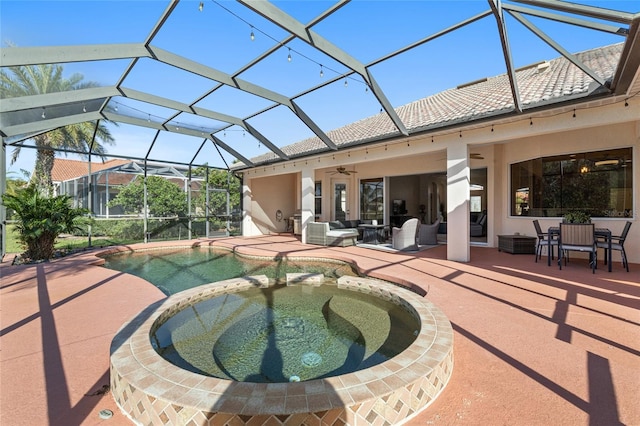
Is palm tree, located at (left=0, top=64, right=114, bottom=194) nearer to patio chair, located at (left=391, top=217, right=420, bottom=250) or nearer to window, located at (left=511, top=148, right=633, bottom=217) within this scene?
patio chair, located at (left=391, top=217, right=420, bottom=250)

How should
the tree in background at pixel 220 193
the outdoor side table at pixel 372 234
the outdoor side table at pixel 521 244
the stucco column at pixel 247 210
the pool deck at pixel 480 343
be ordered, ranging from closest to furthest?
1. the pool deck at pixel 480 343
2. the outdoor side table at pixel 521 244
3. the outdoor side table at pixel 372 234
4. the tree in background at pixel 220 193
5. the stucco column at pixel 247 210

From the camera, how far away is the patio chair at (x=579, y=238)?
6285mm

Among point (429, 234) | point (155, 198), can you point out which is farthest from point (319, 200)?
point (155, 198)

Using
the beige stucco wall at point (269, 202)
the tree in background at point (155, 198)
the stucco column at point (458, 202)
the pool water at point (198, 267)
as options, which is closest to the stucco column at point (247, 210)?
the beige stucco wall at point (269, 202)

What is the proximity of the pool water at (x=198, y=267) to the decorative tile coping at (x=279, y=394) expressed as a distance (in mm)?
3910

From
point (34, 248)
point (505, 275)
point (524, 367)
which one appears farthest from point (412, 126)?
point (34, 248)

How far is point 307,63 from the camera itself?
22.4 feet

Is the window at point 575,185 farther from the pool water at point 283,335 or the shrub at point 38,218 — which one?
the shrub at point 38,218

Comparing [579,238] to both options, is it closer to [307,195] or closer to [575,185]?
[575,185]

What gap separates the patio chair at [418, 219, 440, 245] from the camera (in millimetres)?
10577

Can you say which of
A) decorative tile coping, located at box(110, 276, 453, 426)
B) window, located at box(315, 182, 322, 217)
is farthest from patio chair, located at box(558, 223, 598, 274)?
window, located at box(315, 182, 322, 217)

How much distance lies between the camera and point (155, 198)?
13.4m

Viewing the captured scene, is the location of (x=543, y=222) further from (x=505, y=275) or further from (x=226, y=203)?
(x=226, y=203)

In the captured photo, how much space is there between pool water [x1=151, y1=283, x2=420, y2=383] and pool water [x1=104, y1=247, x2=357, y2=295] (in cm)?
155
